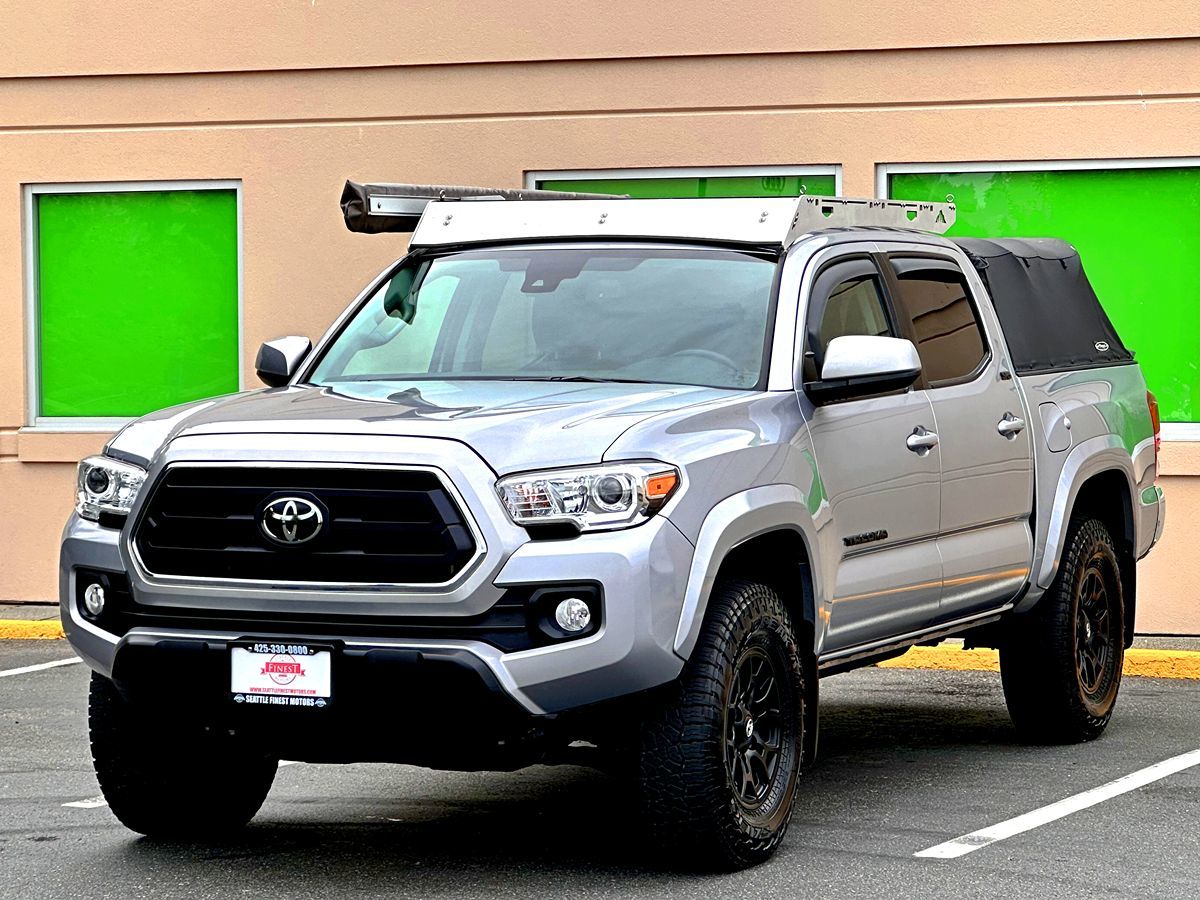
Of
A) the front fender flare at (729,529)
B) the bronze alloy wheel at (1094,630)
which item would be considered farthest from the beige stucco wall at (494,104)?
the front fender flare at (729,529)

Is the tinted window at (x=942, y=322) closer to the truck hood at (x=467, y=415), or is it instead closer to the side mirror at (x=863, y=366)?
the side mirror at (x=863, y=366)

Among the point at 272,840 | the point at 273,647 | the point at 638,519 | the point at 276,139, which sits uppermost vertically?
the point at 276,139

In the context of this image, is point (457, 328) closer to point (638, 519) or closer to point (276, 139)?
point (638, 519)

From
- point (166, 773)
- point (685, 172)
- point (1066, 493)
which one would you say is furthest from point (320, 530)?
point (685, 172)

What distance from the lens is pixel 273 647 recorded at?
217 inches

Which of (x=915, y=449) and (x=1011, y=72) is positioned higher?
(x=1011, y=72)

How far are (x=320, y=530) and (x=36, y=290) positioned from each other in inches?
327

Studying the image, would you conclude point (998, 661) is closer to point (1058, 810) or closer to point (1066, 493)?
point (1066, 493)

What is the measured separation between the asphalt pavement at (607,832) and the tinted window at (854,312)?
5.32ft

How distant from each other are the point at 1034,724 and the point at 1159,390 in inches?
163

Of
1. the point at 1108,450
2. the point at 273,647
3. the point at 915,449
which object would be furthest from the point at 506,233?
the point at 1108,450

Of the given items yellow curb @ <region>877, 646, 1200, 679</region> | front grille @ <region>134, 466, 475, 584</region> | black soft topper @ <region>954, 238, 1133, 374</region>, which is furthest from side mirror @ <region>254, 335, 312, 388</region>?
yellow curb @ <region>877, 646, 1200, 679</region>

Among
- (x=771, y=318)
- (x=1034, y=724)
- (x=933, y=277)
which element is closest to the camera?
(x=771, y=318)

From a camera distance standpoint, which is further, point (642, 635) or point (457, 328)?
point (457, 328)
